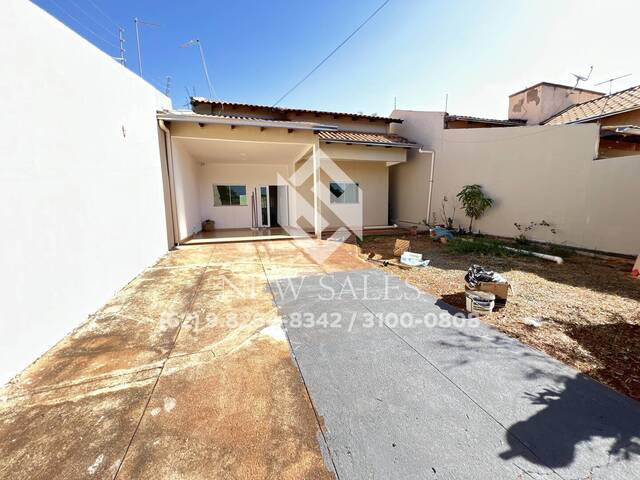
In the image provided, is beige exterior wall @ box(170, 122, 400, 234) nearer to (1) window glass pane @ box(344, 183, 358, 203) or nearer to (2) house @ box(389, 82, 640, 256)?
(1) window glass pane @ box(344, 183, 358, 203)

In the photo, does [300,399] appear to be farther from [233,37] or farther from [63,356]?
[233,37]

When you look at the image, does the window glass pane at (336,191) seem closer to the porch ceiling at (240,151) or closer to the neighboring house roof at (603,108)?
the porch ceiling at (240,151)

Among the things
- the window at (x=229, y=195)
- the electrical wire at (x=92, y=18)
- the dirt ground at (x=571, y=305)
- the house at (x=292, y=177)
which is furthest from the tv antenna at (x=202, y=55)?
the dirt ground at (x=571, y=305)

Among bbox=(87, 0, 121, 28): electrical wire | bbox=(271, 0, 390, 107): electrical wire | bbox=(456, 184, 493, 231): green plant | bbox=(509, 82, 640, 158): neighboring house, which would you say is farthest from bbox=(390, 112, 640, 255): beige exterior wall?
bbox=(87, 0, 121, 28): electrical wire

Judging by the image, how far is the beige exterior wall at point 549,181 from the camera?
19.9 ft

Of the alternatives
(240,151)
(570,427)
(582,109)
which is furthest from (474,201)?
(570,427)

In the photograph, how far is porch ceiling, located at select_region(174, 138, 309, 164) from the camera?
7.73 meters

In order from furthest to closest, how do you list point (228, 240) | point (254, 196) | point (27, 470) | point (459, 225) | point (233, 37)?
point (254, 196) → point (459, 225) → point (228, 240) → point (233, 37) → point (27, 470)

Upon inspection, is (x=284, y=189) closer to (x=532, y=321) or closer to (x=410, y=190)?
(x=410, y=190)

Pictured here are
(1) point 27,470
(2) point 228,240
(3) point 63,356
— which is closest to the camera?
(1) point 27,470

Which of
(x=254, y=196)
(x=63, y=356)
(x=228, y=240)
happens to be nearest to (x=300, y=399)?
(x=63, y=356)

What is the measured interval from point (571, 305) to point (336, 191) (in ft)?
28.9

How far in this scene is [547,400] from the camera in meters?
1.96

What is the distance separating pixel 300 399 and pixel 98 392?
63.0 inches
